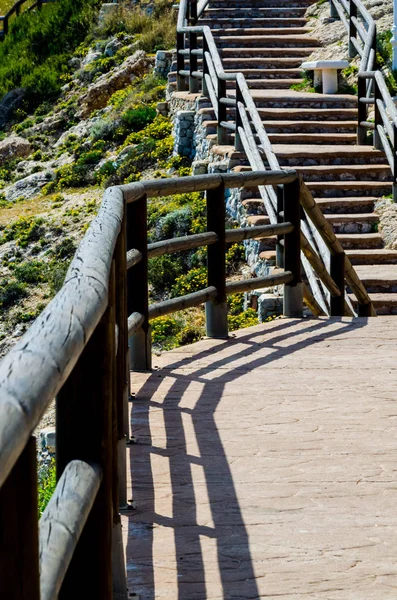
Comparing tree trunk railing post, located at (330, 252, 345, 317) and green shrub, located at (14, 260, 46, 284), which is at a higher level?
tree trunk railing post, located at (330, 252, 345, 317)

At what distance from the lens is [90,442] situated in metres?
2.42

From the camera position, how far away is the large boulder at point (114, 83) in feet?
75.9

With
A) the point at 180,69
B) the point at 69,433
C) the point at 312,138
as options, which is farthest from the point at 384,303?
the point at 69,433

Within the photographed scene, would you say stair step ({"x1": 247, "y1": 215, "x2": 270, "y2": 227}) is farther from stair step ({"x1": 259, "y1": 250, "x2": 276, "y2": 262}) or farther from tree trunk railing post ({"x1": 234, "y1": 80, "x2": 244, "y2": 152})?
tree trunk railing post ({"x1": 234, "y1": 80, "x2": 244, "y2": 152})

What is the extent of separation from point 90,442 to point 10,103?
23408mm

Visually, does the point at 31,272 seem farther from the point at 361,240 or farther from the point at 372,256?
the point at 372,256

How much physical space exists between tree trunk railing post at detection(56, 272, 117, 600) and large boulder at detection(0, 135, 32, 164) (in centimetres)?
2078

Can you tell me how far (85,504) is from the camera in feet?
7.41

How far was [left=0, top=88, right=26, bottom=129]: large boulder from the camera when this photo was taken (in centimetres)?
2483

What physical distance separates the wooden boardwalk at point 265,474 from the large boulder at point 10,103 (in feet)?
60.5

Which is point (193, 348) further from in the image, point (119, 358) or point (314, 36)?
point (314, 36)

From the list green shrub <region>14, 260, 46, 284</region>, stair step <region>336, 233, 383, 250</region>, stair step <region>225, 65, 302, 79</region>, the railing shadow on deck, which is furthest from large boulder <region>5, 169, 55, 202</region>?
the railing shadow on deck

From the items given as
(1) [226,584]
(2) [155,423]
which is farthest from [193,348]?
(1) [226,584]

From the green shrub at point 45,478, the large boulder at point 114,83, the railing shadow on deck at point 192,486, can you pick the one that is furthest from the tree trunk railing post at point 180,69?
the green shrub at point 45,478
